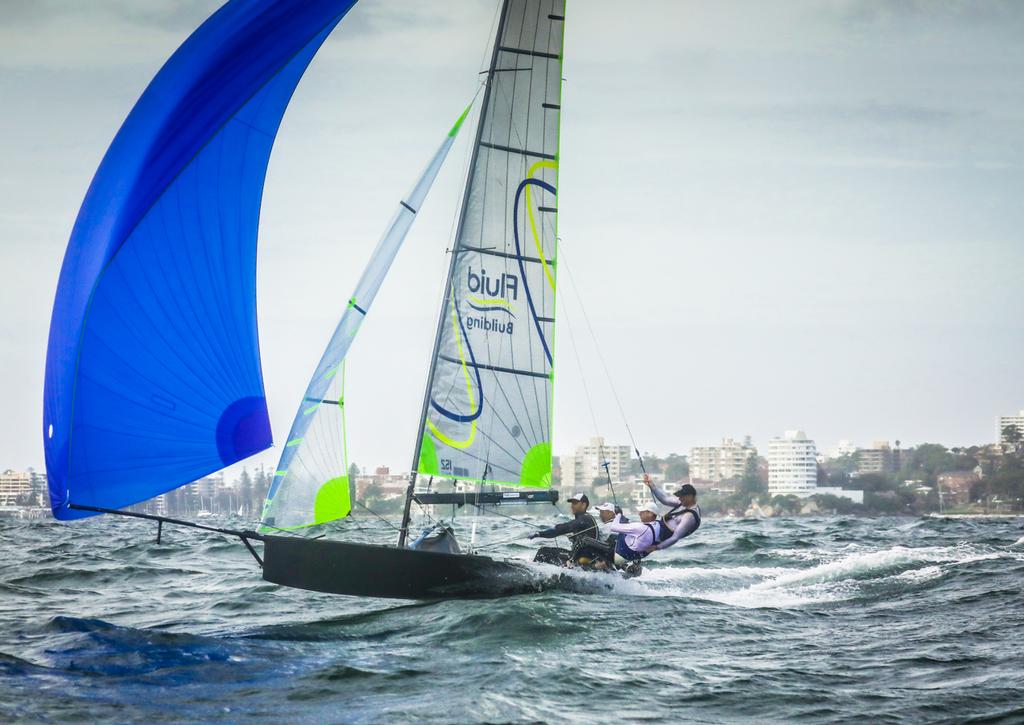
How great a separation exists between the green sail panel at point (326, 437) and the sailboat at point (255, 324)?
0.6 inches

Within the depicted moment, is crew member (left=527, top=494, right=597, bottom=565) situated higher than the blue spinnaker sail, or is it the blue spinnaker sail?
the blue spinnaker sail

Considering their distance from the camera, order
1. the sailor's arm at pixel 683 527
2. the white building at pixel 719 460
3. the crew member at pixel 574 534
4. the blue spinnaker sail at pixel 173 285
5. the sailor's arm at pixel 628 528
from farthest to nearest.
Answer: the white building at pixel 719 460 → the sailor's arm at pixel 628 528 → the sailor's arm at pixel 683 527 → the crew member at pixel 574 534 → the blue spinnaker sail at pixel 173 285

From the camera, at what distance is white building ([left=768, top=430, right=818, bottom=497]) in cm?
13838

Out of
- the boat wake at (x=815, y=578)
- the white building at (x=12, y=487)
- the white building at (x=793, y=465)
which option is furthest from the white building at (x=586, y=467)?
the boat wake at (x=815, y=578)

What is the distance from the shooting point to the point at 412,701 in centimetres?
753

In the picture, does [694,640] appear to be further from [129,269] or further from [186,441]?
[129,269]

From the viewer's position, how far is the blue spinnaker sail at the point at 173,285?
927 centimetres

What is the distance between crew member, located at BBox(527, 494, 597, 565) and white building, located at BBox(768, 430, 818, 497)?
123633 mm

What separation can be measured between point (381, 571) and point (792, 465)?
137903 mm

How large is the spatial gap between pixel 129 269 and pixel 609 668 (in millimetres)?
5051

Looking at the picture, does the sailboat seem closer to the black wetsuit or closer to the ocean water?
the black wetsuit

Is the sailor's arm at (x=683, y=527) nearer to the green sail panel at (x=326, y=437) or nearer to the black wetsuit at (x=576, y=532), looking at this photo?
the black wetsuit at (x=576, y=532)

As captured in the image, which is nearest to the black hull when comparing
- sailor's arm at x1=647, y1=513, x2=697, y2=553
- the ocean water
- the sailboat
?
the sailboat

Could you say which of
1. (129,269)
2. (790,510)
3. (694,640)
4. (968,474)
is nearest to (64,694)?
(129,269)
